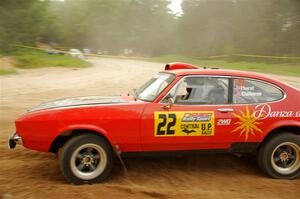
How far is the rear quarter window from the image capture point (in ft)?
18.3

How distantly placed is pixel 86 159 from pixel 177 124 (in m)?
1.31

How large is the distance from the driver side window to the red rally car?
0.05 ft

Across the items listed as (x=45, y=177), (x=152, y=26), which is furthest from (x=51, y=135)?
(x=152, y=26)

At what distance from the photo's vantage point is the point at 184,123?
5234mm

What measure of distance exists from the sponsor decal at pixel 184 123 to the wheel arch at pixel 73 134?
69 cm

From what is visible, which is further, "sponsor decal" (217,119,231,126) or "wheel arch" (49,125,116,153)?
"sponsor decal" (217,119,231,126)

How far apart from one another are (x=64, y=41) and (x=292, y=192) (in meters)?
69.7

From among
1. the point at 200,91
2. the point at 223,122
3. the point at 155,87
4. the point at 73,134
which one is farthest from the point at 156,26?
the point at 73,134

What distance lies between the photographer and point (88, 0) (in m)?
83.1

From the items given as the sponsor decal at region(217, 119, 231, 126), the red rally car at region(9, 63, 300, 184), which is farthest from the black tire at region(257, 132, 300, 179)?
the sponsor decal at region(217, 119, 231, 126)

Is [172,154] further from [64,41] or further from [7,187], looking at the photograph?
[64,41]

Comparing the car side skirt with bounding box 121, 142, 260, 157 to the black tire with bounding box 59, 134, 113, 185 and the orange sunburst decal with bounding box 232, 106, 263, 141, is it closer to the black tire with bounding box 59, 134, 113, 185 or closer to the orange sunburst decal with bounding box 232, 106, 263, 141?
the orange sunburst decal with bounding box 232, 106, 263, 141

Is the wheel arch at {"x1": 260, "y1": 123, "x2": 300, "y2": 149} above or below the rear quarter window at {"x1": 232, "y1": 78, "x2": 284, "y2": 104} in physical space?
below

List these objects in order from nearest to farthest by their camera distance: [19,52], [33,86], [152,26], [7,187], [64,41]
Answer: [7,187], [33,86], [19,52], [64,41], [152,26]
